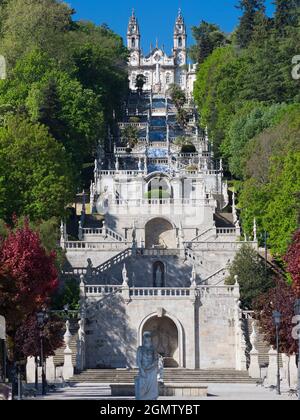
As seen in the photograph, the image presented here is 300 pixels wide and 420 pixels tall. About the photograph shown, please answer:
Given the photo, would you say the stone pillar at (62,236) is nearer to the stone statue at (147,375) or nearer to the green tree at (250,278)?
the green tree at (250,278)

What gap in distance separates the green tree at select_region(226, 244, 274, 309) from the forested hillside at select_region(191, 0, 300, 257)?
301 centimetres

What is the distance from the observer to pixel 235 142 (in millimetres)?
103438

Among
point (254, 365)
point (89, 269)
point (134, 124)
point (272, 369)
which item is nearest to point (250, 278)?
point (254, 365)

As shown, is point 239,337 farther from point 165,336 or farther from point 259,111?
point 259,111

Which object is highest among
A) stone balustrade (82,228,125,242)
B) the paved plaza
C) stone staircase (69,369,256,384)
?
stone balustrade (82,228,125,242)

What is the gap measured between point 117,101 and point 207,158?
97.6ft

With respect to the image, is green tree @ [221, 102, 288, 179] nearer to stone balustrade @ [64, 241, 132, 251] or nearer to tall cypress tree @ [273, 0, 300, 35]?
stone balustrade @ [64, 241, 132, 251]

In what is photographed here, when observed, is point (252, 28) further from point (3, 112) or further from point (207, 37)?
point (3, 112)

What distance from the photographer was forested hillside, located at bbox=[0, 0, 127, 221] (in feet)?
270

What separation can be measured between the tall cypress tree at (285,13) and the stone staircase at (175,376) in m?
81.0

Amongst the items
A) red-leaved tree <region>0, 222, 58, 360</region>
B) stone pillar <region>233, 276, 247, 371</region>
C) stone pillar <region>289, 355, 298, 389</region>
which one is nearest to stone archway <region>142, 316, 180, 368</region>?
stone pillar <region>233, 276, 247, 371</region>
